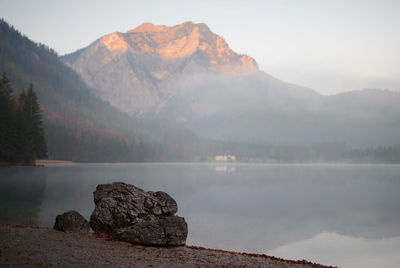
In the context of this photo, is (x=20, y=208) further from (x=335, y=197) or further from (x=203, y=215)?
(x=335, y=197)

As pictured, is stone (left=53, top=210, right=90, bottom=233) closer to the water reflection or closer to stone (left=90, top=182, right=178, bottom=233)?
stone (left=90, top=182, right=178, bottom=233)

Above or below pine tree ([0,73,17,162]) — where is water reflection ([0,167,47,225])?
below

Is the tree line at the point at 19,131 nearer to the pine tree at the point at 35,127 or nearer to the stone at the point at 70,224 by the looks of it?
the pine tree at the point at 35,127

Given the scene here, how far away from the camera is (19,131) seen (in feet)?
267

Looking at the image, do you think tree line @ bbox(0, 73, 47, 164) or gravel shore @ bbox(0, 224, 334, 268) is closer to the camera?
gravel shore @ bbox(0, 224, 334, 268)

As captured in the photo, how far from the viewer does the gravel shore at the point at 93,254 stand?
41.5 ft

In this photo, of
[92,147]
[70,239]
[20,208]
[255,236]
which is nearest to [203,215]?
[255,236]

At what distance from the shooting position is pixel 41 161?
116062mm

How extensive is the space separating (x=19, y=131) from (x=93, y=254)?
75.8 meters

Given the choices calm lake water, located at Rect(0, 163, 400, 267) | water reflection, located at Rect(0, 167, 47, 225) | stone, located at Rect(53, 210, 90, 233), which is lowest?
calm lake water, located at Rect(0, 163, 400, 267)

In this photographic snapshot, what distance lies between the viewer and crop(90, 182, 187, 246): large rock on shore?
16.4m

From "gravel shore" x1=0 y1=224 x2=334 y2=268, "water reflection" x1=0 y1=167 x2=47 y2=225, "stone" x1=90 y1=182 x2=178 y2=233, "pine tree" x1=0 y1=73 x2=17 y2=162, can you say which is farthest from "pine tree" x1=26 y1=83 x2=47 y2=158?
"gravel shore" x1=0 y1=224 x2=334 y2=268

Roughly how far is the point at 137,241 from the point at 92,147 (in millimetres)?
175880

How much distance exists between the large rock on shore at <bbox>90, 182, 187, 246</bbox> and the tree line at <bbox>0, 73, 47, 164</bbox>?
67383mm
